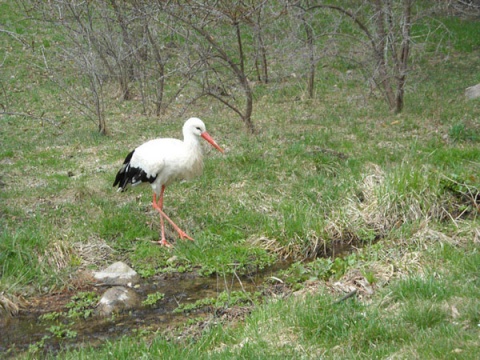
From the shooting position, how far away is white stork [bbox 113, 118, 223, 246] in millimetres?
7109

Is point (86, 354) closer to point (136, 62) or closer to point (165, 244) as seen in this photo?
point (165, 244)

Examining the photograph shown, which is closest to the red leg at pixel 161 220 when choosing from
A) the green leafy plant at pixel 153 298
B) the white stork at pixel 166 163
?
the white stork at pixel 166 163

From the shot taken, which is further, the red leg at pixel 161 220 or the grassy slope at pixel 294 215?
the red leg at pixel 161 220

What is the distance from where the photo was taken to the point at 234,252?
22.1ft

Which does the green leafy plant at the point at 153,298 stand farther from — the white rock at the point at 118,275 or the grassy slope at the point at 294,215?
the grassy slope at the point at 294,215

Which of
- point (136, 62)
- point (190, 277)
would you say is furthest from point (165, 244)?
point (136, 62)

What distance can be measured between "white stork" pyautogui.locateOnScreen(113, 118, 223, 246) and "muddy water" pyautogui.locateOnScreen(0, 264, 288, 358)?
2.87 ft

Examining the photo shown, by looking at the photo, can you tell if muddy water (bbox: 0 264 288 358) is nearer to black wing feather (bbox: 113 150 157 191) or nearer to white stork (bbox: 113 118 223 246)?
white stork (bbox: 113 118 223 246)

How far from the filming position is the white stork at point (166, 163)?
23.3 feet

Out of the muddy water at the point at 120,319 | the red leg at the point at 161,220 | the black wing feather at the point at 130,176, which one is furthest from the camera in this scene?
the black wing feather at the point at 130,176

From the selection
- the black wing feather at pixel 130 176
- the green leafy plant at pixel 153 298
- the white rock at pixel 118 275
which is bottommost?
the green leafy plant at pixel 153 298

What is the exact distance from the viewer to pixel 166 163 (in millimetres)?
7117

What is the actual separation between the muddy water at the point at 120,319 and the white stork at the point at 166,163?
874mm

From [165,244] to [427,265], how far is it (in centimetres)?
302
